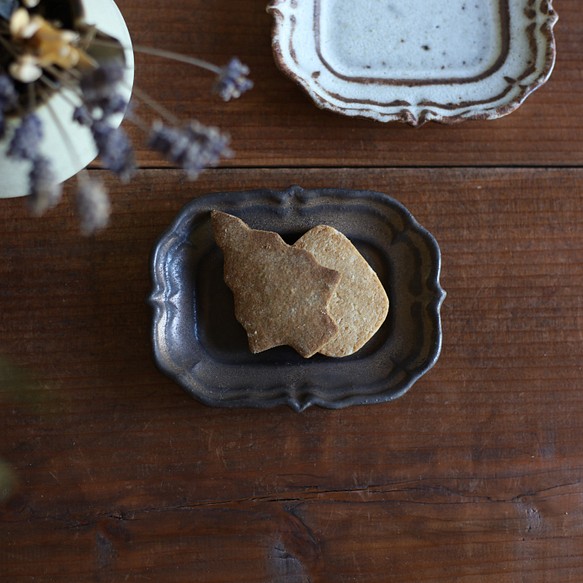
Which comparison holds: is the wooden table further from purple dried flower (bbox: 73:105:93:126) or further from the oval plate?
purple dried flower (bbox: 73:105:93:126)

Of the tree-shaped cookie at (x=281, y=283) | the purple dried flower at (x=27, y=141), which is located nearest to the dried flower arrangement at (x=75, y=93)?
the purple dried flower at (x=27, y=141)

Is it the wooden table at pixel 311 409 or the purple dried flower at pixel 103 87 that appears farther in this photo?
the wooden table at pixel 311 409

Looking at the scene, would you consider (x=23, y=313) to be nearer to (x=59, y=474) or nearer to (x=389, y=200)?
(x=59, y=474)

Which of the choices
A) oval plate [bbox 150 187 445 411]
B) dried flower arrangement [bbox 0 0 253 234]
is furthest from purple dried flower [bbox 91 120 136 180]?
oval plate [bbox 150 187 445 411]

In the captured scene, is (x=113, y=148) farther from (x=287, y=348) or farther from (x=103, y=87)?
(x=287, y=348)

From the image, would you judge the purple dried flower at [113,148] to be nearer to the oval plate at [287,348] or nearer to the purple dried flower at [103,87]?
the purple dried flower at [103,87]

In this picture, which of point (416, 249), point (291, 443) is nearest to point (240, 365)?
point (291, 443)

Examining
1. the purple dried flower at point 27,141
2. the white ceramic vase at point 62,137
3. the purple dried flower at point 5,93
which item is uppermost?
the white ceramic vase at point 62,137

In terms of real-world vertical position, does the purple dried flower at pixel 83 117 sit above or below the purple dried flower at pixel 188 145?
above
